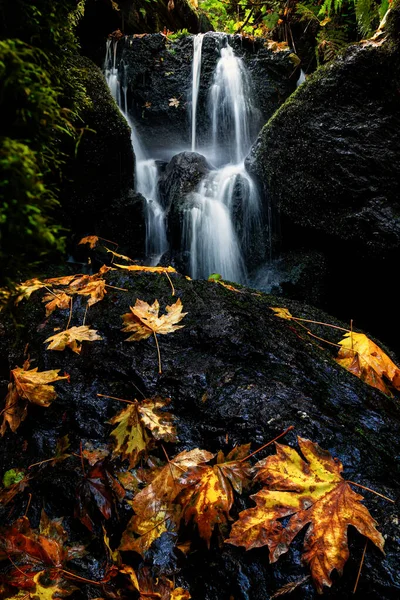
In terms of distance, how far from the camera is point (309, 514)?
3.53ft

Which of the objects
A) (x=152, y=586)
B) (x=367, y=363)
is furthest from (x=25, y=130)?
(x=367, y=363)

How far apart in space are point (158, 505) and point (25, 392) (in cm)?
89

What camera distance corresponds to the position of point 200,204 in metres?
5.66

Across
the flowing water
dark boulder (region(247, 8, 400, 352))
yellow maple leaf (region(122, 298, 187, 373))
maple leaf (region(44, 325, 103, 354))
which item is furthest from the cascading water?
maple leaf (region(44, 325, 103, 354))

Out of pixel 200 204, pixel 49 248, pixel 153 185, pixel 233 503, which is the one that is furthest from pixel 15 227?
pixel 153 185

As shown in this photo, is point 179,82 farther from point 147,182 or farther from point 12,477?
point 12,477

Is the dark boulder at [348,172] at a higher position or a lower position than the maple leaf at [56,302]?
higher

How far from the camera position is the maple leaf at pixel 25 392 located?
1607 mm

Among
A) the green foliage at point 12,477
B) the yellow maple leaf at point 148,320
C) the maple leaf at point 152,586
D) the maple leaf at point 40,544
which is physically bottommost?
the maple leaf at point 152,586

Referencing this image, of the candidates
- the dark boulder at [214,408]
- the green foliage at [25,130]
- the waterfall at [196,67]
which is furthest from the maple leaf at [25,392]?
the waterfall at [196,67]

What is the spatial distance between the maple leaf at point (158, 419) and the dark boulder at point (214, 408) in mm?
38

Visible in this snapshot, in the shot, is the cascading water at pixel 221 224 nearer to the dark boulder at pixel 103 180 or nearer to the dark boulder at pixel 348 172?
the dark boulder at pixel 348 172

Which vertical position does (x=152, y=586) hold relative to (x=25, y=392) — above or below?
below

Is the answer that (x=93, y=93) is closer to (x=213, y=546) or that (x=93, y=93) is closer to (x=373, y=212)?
(x=373, y=212)
